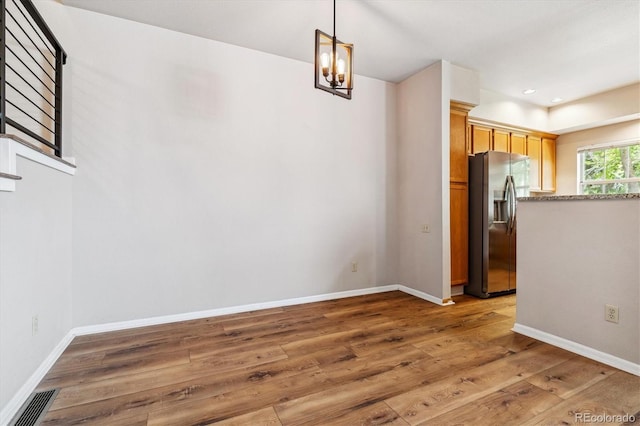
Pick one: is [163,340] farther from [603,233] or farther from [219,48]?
[603,233]

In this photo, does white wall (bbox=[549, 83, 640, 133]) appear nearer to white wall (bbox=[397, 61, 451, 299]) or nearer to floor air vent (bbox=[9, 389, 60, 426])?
white wall (bbox=[397, 61, 451, 299])

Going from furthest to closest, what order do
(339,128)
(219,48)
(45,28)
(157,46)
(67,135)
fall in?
(339,128)
(219,48)
(157,46)
(67,135)
(45,28)

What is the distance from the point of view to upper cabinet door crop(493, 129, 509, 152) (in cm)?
467

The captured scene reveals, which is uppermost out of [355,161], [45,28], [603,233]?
[45,28]

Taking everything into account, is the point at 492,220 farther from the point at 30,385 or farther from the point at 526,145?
the point at 30,385

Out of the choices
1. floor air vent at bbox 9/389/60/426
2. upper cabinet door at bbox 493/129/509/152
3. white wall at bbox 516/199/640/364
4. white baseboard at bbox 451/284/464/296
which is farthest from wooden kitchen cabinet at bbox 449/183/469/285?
floor air vent at bbox 9/389/60/426

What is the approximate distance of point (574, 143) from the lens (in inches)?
207

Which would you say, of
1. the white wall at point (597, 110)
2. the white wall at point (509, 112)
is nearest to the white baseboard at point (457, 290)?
the white wall at point (509, 112)

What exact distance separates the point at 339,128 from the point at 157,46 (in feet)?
6.91

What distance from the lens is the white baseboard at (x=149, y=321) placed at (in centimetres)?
172

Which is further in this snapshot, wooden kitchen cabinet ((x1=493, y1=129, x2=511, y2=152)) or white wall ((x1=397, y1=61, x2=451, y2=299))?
wooden kitchen cabinet ((x1=493, y1=129, x2=511, y2=152))

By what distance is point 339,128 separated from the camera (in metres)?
3.85

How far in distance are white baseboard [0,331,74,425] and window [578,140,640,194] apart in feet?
23.4

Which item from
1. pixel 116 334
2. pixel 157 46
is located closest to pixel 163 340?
pixel 116 334
